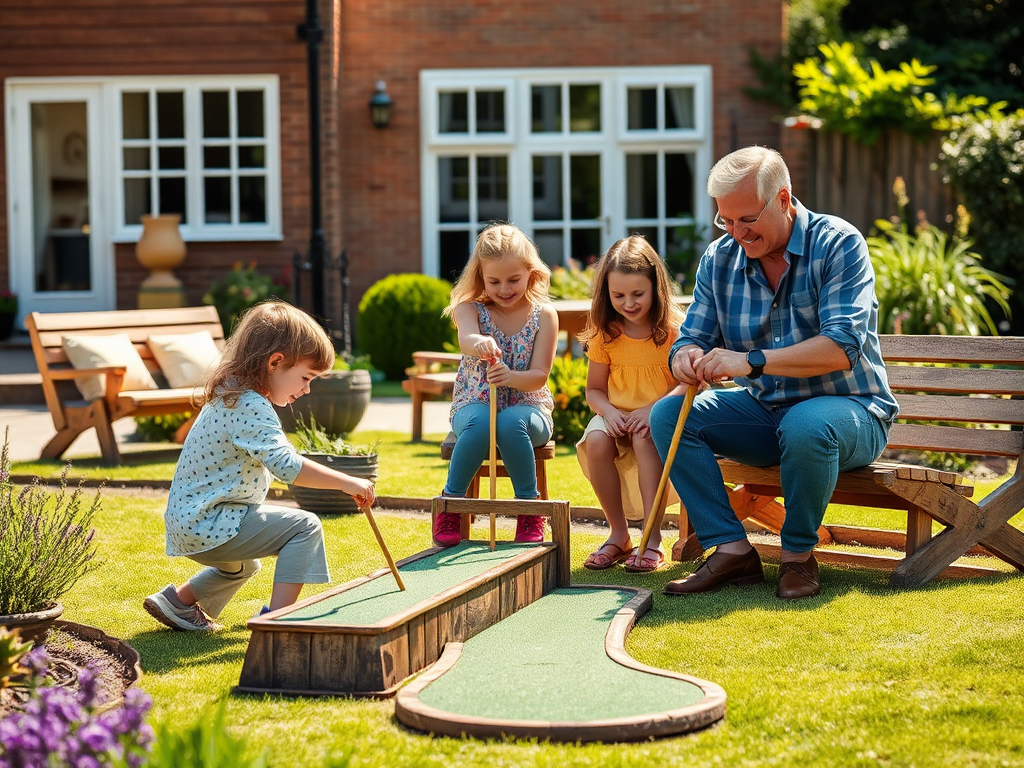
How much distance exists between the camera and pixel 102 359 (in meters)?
7.31

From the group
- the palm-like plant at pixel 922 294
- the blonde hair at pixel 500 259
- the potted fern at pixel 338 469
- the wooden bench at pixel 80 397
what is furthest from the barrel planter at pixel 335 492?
the palm-like plant at pixel 922 294

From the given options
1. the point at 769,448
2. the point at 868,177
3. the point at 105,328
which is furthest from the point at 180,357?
the point at 868,177

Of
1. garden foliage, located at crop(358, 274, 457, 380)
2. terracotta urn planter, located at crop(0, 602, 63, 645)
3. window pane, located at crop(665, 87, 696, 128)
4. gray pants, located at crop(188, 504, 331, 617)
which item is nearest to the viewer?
terracotta urn planter, located at crop(0, 602, 63, 645)

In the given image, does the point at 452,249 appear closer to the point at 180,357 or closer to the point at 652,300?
the point at 180,357

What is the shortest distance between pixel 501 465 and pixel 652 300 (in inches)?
35.5

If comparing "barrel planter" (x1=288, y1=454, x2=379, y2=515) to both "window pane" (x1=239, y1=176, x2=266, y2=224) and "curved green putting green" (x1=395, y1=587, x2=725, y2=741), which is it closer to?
"curved green putting green" (x1=395, y1=587, x2=725, y2=741)

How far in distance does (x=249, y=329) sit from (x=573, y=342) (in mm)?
6779

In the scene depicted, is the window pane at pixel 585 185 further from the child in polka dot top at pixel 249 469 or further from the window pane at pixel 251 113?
the child in polka dot top at pixel 249 469

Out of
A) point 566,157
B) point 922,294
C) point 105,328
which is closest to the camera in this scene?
point 105,328

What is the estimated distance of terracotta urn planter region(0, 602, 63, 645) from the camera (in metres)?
3.09

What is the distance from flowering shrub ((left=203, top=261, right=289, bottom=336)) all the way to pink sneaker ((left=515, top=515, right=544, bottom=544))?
809 centimetres

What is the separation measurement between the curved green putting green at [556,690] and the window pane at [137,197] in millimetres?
10832

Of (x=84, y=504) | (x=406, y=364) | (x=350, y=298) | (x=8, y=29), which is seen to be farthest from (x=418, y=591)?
(x=8, y=29)

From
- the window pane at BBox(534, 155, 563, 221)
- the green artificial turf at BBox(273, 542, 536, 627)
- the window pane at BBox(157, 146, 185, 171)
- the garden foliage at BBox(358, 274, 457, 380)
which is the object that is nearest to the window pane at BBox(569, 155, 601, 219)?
the window pane at BBox(534, 155, 563, 221)
